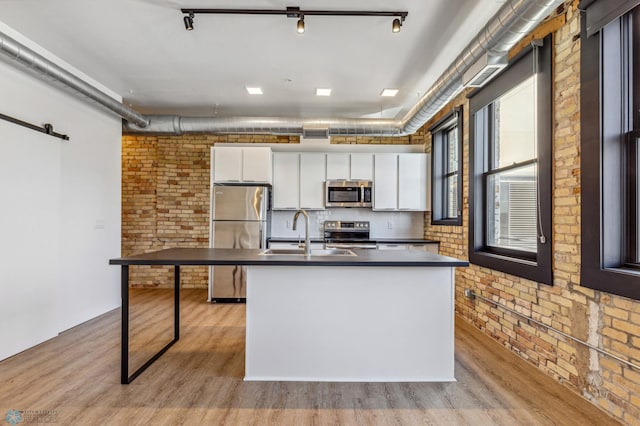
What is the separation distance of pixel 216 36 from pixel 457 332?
3779 mm

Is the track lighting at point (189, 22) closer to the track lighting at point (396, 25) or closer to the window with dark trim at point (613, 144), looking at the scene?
the track lighting at point (396, 25)

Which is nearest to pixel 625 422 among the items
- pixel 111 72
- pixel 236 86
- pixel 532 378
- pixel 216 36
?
pixel 532 378

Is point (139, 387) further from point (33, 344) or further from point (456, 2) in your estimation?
point (456, 2)

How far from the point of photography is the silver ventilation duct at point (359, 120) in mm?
2215

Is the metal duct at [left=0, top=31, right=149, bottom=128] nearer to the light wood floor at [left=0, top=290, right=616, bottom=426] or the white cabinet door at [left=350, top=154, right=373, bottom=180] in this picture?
the light wood floor at [left=0, top=290, right=616, bottom=426]

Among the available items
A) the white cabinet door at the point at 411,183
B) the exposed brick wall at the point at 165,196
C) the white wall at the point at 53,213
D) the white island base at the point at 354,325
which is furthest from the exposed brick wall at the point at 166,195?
the white island base at the point at 354,325

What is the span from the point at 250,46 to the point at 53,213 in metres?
2.62

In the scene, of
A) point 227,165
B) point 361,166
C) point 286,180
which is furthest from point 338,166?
point 227,165

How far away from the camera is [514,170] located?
3260mm

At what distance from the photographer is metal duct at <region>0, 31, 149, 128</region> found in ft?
8.98

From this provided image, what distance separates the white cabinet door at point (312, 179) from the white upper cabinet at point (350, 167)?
0.13 meters

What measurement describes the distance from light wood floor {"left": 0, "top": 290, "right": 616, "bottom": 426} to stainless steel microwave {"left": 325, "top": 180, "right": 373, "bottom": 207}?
2785 millimetres

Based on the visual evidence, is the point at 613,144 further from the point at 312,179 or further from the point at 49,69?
the point at 49,69

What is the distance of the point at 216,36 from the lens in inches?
122
